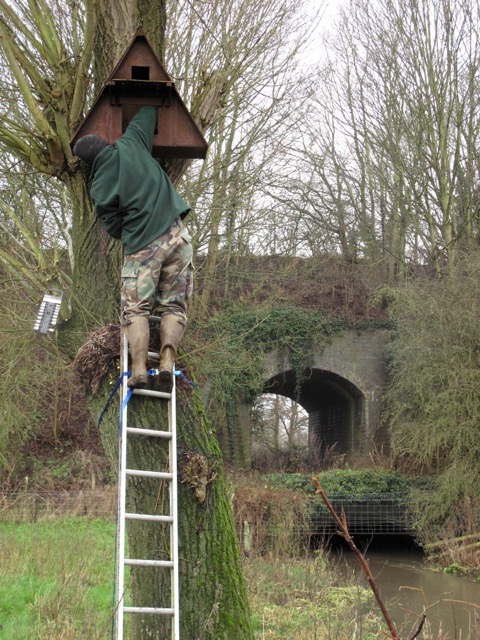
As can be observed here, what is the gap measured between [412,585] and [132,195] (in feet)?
29.7

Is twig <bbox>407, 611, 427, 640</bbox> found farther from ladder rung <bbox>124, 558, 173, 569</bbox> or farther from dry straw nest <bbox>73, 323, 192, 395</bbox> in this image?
dry straw nest <bbox>73, 323, 192, 395</bbox>

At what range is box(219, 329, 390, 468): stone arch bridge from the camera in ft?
64.1

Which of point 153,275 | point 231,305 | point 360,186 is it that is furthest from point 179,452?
point 360,186

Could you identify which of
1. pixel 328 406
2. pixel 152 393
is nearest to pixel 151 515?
pixel 152 393

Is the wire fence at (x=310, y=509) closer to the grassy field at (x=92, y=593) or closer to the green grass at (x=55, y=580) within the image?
the green grass at (x=55, y=580)

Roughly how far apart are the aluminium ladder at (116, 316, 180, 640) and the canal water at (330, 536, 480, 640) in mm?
4357

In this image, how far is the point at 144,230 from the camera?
4.31 m

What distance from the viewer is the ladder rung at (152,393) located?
412cm

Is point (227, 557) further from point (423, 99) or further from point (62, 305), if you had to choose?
point (423, 99)

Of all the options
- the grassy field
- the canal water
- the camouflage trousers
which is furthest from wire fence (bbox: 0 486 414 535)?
the camouflage trousers

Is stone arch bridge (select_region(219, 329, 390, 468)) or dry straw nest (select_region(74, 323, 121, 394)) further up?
stone arch bridge (select_region(219, 329, 390, 468))

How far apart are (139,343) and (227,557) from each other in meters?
1.22

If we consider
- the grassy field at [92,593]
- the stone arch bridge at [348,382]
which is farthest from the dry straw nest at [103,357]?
the stone arch bridge at [348,382]

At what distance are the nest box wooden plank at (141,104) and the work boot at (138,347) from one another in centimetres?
126
